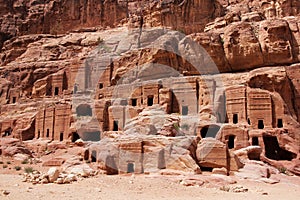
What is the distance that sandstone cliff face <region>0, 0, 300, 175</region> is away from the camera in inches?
1362

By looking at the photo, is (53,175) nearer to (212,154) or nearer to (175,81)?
(212,154)

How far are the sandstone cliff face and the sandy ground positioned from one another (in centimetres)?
416

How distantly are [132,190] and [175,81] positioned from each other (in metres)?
21.7

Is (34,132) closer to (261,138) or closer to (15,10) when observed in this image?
(261,138)

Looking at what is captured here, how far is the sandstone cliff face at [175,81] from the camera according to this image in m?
34.6

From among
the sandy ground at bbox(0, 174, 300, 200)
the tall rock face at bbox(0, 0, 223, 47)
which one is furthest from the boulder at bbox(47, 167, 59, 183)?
the tall rock face at bbox(0, 0, 223, 47)

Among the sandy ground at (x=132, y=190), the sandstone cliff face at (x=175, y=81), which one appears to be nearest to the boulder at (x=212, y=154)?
the sandstone cliff face at (x=175, y=81)

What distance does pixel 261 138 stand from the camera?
3319cm

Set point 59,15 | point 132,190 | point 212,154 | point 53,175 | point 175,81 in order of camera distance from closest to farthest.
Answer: point 132,190 < point 53,175 < point 212,154 < point 175,81 < point 59,15

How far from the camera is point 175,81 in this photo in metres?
40.0

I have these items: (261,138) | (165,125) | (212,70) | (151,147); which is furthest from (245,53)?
(151,147)

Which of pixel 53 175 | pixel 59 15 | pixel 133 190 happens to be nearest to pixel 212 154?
pixel 133 190

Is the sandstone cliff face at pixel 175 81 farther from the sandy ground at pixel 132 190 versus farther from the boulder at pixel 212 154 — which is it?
the sandy ground at pixel 132 190

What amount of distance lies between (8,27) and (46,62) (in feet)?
68.9
